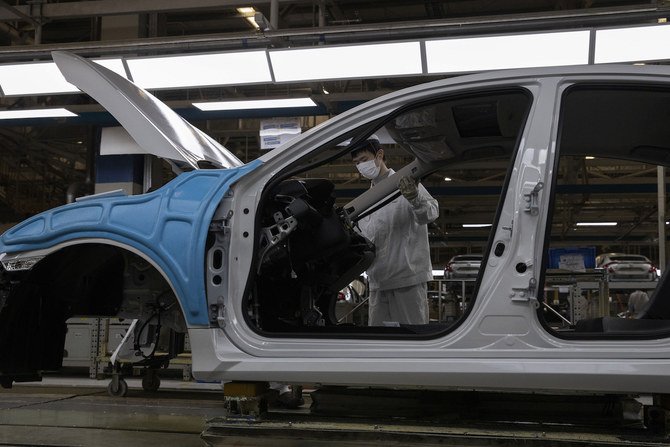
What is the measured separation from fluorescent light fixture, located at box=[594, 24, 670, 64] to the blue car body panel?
4.47 m

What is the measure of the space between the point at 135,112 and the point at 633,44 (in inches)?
188

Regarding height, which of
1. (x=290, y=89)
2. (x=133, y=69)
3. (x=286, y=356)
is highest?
(x=290, y=89)

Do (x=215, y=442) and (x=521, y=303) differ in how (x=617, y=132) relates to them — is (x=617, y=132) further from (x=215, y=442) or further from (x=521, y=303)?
(x=215, y=442)

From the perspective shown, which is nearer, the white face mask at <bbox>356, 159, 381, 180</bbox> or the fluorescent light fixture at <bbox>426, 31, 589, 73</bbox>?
the white face mask at <bbox>356, 159, 381, 180</bbox>

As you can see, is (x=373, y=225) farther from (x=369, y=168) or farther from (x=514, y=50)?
(x=514, y=50)

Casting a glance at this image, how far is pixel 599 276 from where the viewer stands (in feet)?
26.1

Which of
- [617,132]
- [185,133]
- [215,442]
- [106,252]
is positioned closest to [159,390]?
[106,252]

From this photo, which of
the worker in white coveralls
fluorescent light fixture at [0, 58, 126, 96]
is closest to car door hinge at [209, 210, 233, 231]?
the worker in white coveralls

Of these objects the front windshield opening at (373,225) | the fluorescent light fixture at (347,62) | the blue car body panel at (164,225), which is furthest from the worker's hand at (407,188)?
the fluorescent light fixture at (347,62)

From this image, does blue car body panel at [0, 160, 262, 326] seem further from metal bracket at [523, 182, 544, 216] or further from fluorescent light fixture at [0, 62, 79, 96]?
fluorescent light fixture at [0, 62, 79, 96]

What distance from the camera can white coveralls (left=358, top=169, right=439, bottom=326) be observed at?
4035 millimetres

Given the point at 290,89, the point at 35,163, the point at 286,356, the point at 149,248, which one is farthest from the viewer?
the point at 35,163

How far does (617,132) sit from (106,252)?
8.89 ft

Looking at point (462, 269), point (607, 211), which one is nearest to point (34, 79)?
point (462, 269)
